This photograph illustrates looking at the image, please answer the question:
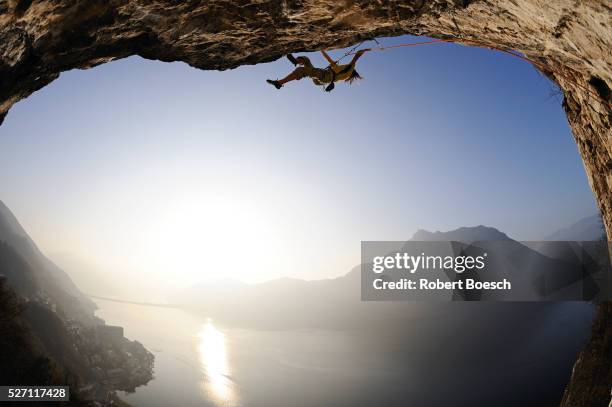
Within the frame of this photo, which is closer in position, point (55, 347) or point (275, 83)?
point (275, 83)

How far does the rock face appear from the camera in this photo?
4.61m

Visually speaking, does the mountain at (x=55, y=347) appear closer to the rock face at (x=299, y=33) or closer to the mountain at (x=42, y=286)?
the mountain at (x=42, y=286)

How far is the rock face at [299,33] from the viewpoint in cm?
461

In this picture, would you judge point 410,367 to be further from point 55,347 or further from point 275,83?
point 275,83

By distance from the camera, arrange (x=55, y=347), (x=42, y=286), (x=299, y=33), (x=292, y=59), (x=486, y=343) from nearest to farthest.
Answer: (x=299, y=33) → (x=292, y=59) → (x=55, y=347) → (x=42, y=286) → (x=486, y=343)

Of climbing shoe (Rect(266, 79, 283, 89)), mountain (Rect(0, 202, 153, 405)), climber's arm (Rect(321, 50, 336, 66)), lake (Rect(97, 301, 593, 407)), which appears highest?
climber's arm (Rect(321, 50, 336, 66))

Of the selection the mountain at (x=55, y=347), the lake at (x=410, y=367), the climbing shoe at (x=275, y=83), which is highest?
the climbing shoe at (x=275, y=83)

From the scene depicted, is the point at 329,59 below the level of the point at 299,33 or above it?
below

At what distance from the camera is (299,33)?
7461 millimetres

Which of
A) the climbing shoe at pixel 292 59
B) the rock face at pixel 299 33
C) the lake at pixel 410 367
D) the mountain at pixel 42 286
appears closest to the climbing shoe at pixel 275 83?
the climbing shoe at pixel 292 59

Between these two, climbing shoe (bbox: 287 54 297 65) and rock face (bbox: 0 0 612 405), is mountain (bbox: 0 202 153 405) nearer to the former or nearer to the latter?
rock face (bbox: 0 0 612 405)

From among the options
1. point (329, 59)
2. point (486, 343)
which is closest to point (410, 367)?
point (486, 343)

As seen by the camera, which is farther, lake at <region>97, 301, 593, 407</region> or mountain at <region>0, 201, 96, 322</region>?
lake at <region>97, 301, 593, 407</region>

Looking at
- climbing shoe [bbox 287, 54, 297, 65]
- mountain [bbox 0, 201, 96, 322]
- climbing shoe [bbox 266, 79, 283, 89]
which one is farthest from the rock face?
mountain [bbox 0, 201, 96, 322]
